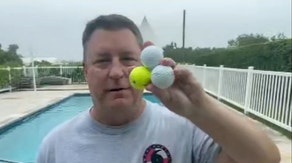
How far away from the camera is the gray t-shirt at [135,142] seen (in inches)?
42.7

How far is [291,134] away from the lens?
541 cm

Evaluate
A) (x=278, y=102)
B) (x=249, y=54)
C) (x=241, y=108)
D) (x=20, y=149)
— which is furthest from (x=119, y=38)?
(x=249, y=54)

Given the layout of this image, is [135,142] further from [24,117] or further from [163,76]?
[24,117]

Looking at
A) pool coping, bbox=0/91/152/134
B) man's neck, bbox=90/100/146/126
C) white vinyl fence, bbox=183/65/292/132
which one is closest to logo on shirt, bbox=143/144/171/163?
man's neck, bbox=90/100/146/126

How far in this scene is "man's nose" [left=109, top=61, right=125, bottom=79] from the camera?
102 cm

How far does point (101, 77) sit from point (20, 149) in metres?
6.22

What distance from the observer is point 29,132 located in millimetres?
8016

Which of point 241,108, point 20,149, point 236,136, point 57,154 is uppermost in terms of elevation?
point 236,136

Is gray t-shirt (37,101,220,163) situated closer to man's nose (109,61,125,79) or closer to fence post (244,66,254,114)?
man's nose (109,61,125,79)

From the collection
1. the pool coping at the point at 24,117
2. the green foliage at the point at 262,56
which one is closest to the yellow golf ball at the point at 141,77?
the green foliage at the point at 262,56

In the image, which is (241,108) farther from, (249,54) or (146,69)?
(146,69)

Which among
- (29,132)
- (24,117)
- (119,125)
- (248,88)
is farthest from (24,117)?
(119,125)

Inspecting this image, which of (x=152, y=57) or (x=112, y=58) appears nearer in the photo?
(x=152, y=57)

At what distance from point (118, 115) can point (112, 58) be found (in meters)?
0.18
